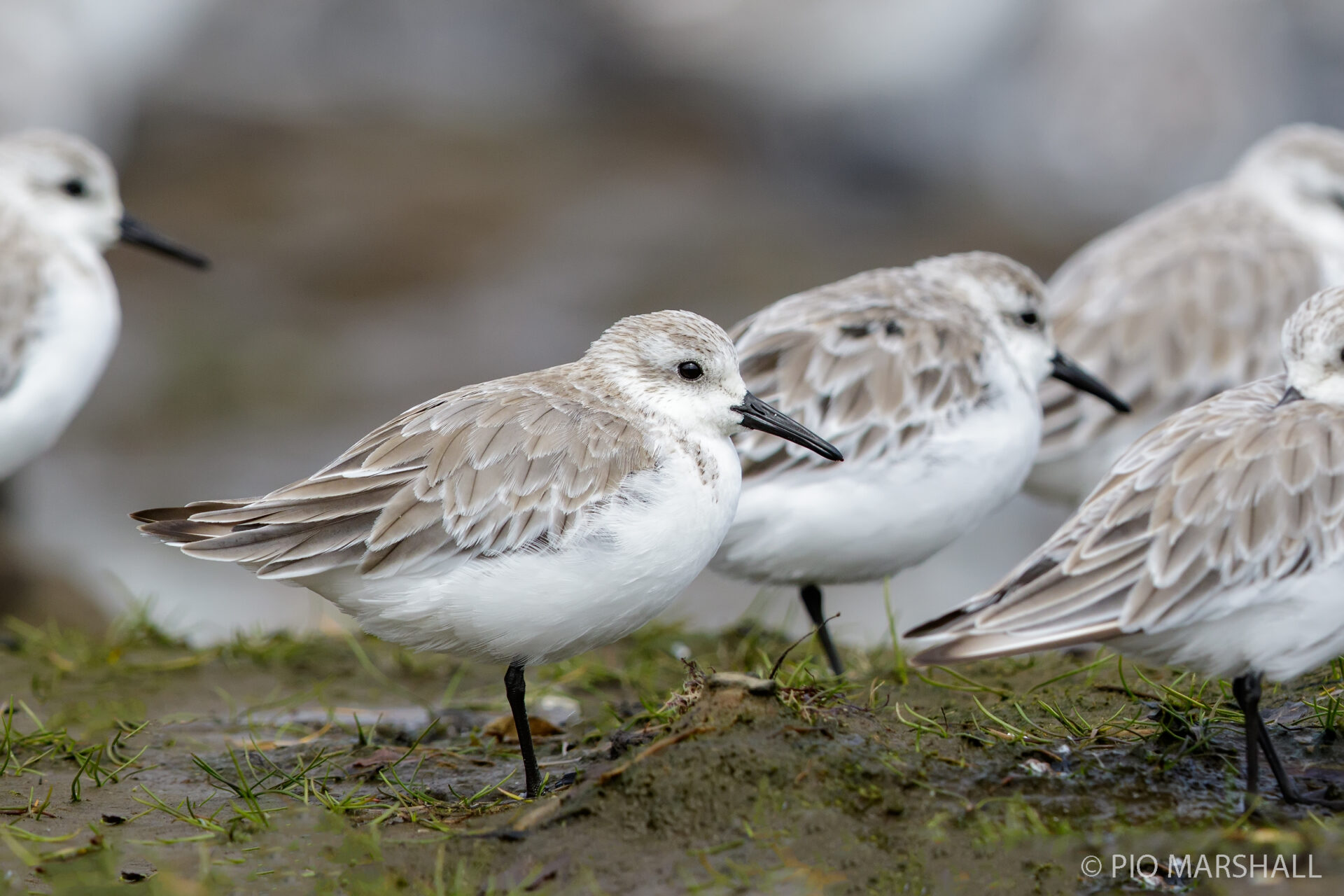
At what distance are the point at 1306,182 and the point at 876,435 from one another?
15.2ft

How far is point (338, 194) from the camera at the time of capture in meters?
18.0

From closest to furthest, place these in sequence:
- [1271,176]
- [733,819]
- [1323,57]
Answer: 1. [733,819]
2. [1271,176]
3. [1323,57]

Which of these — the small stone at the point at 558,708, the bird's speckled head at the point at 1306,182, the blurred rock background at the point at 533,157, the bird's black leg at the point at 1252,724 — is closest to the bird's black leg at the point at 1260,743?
the bird's black leg at the point at 1252,724

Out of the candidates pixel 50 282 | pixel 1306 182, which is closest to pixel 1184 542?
pixel 1306 182

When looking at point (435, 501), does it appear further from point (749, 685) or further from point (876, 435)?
point (876, 435)

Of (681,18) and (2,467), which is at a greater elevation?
(681,18)

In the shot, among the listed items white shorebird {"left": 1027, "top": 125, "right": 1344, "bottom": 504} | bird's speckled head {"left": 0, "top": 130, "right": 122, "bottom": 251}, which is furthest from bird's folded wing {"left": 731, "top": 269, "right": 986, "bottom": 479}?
bird's speckled head {"left": 0, "top": 130, "right": 122, "bottom": 251}

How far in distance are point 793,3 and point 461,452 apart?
48.8ft

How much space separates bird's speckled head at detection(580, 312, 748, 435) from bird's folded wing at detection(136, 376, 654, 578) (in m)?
0.23

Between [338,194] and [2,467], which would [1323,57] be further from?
[2,467]

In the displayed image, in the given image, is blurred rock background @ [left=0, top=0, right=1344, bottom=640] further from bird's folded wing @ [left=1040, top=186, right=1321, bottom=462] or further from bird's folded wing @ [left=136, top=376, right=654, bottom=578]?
bird's folded wing @ [left=136, top=376, right=654, bottom=578]

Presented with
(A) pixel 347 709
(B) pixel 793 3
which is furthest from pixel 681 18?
(A) pixel 347 709

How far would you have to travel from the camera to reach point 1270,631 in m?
3.98

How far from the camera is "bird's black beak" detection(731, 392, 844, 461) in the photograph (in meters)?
4.85
